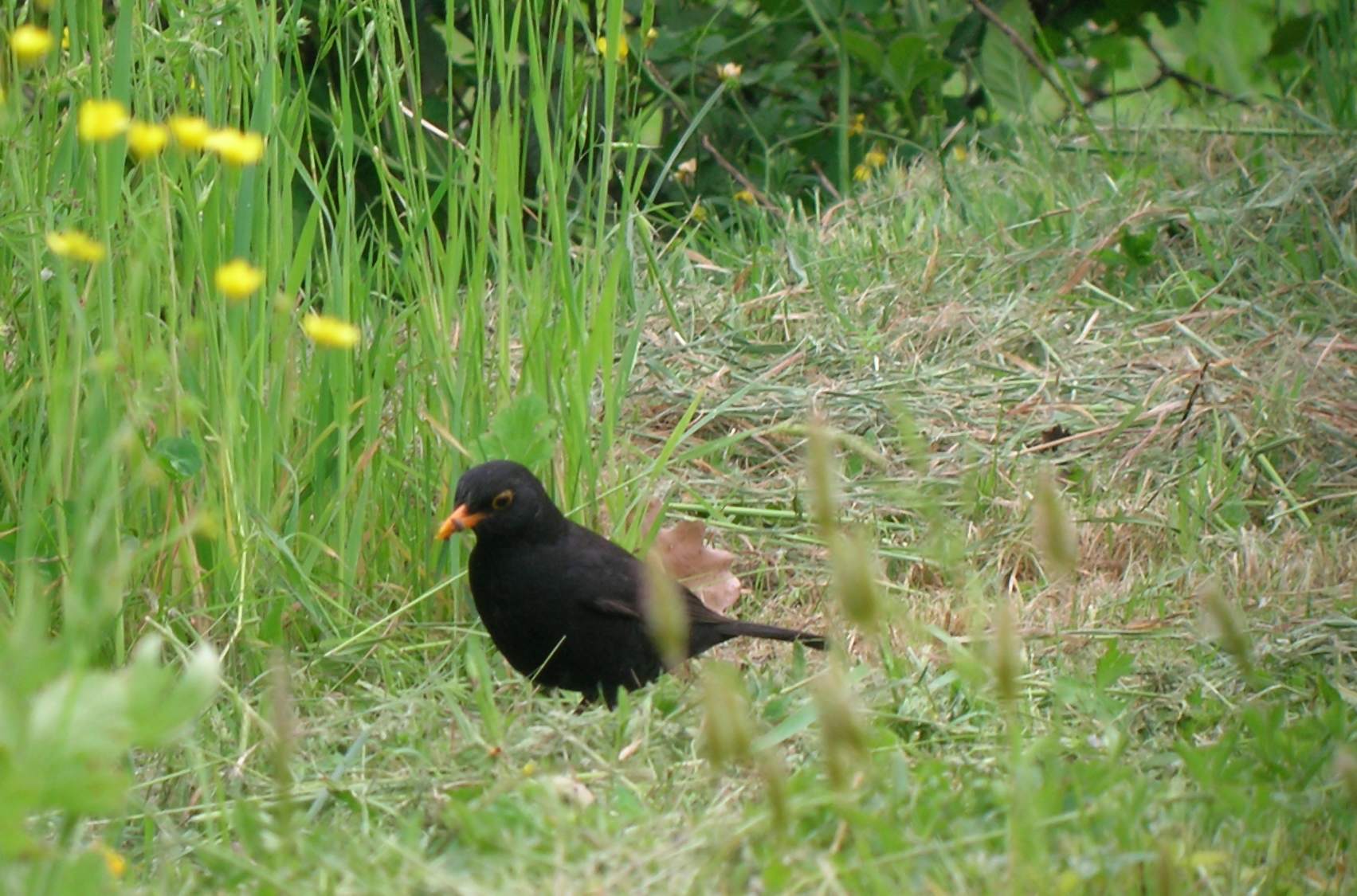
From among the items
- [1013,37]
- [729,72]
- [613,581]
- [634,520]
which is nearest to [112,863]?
[613,581]

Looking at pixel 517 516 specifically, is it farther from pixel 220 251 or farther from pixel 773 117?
pixel 773 117

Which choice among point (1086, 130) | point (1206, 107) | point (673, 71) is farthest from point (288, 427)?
point (1206, 107)

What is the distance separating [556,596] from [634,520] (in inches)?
15.2

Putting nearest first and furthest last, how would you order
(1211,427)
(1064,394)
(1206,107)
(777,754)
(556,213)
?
1. (777,754)
2. (556,213)
3. (1211,427)
4. (1064,394)
5. (1206,107)

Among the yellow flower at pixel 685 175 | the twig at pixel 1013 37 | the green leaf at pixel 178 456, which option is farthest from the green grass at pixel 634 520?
the twig at pixel 1013 37

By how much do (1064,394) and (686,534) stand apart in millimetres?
1150

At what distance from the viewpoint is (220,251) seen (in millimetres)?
2891

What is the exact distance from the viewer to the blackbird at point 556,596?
2.94m

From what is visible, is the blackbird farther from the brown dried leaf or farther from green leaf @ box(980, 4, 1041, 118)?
green leaf @ box(980, 4, 1041, 118)

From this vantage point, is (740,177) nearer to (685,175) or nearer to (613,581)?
(685,175)

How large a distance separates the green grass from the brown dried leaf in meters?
0.06

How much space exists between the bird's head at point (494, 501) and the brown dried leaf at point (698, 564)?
415mm

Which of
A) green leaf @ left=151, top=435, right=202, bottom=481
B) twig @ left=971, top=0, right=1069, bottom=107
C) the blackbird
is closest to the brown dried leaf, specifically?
the blackbird

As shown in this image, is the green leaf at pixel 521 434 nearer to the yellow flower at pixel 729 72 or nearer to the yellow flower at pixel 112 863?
the yellow flower at pixel 112 863
